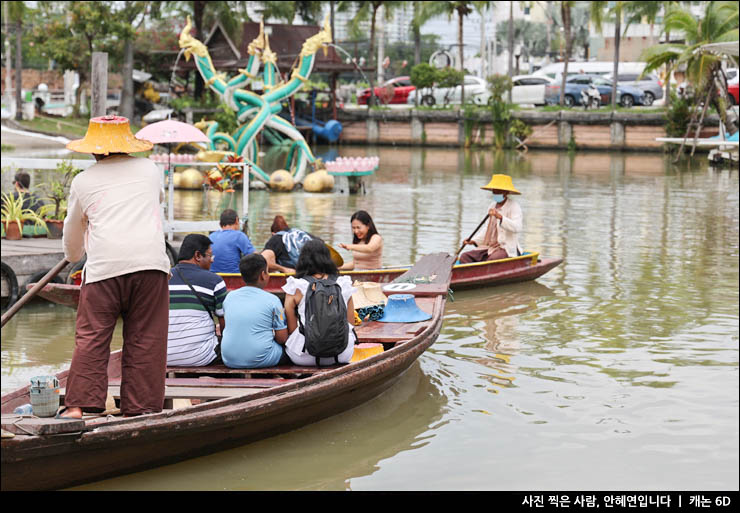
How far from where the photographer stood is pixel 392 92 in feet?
159

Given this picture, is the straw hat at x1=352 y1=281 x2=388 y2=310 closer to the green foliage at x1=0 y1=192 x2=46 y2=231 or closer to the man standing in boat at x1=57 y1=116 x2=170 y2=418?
the man standing in boat at x1=57 y1=116 x2=170 y2=418

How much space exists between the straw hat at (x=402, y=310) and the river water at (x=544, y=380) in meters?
0.56

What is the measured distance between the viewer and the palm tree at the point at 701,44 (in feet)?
107

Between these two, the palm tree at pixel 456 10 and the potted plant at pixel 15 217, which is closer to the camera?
the potted plant at pixel 15 217

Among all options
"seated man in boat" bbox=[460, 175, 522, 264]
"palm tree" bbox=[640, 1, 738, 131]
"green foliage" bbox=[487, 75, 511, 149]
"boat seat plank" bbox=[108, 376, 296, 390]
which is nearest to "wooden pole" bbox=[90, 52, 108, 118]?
"seated man in boat" bbox=[460, 175, 522, 264]

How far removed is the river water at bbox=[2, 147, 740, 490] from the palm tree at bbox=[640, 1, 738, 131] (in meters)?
15.0

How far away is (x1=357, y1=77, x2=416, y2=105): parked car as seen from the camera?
47597 mm

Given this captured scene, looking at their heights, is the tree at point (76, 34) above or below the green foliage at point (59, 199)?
above

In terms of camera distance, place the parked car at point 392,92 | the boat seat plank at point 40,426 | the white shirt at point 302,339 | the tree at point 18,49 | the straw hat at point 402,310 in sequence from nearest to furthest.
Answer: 1. the boat seat plank at point 40,426
2. the white shirt at point 302,339
3. the straw hat at point 402,310
4. the tree at point 18,49
5. the parked car at point 392,92

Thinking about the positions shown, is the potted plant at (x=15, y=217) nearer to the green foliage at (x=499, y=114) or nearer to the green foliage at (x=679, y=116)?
the green foliage at (x=679, y=116)

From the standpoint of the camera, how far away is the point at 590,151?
40281 millimetres

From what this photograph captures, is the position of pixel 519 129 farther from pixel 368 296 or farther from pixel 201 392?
pixel 201 392

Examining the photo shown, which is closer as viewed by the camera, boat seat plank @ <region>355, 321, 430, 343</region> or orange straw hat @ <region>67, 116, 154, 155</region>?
orange straw hat @ <region>67, 116, 154, 155</region>

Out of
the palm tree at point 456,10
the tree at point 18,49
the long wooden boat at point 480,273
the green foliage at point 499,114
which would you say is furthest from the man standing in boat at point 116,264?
the palm tree at point 456,10
